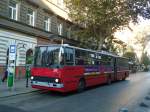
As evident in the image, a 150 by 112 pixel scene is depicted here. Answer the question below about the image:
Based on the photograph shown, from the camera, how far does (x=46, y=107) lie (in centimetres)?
1291

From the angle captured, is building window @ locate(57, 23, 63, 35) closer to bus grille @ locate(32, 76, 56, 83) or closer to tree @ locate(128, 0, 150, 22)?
tree @ locate(128, 0, 150, 22)

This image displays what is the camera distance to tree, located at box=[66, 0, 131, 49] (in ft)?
104

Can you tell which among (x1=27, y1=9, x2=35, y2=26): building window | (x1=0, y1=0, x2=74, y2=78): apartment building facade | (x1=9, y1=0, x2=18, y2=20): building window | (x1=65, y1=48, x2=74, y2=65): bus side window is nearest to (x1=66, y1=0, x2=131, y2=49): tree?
(x1=0, y1=0, x2=74, y2=78): apartment building facade

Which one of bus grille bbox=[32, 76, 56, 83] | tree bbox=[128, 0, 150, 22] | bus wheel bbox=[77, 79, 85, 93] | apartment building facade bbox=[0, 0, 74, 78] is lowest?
bus wheel bbox=[77, 79, 85, 93]

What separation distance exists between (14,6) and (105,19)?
9812 mm

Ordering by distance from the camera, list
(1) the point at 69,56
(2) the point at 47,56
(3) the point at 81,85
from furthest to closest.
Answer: (3) the point at 81,85
(1) the point at 69,56
(2) the point at 47,56

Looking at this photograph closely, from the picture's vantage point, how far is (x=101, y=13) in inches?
1244

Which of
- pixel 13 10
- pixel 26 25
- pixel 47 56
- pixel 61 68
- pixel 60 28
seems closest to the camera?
pixel 61 68

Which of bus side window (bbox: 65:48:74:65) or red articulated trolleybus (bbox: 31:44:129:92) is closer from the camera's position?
red articulated trolleybus (bbox: 31:44:129:92)

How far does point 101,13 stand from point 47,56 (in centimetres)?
1565

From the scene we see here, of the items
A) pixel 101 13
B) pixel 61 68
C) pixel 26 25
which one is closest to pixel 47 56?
pixel 61 68

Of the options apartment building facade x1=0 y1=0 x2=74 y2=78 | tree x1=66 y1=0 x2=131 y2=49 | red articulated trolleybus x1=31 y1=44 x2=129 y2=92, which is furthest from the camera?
tree x1=66 y1=0 x2=131 y2=49

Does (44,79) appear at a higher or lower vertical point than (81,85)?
higher

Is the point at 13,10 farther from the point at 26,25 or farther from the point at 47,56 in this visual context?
the point at 47,56
